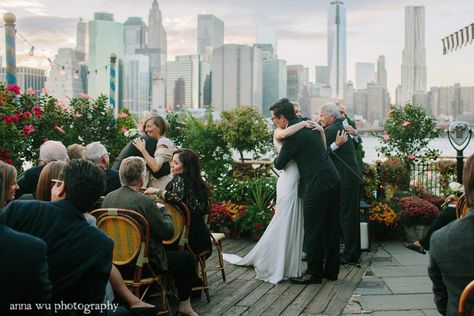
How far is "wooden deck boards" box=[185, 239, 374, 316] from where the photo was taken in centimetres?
466

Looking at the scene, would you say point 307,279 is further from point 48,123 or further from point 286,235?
point 48,123

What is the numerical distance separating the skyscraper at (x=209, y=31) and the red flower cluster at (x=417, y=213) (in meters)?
93.6

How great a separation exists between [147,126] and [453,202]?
9.56ft

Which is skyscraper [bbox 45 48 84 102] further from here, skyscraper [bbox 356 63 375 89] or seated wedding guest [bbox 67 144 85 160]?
skyscraper [bbox 356 63 375 89]

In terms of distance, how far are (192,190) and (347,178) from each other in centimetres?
215

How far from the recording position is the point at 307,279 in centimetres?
549

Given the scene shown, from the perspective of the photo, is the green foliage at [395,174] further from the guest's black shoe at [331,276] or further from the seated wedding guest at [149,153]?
the seated wedding guest at [149,153]

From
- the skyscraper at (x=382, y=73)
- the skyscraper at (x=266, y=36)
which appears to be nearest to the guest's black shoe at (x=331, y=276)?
the skyscraper at (x=382, y=73)

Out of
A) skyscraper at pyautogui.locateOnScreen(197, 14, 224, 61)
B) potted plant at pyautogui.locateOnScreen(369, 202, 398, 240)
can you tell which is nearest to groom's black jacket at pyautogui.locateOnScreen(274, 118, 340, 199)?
potted plant at pyautogui.locateOnScreen(369, 202, 398, 240)

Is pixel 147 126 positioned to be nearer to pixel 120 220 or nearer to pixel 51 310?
pixel 120 220

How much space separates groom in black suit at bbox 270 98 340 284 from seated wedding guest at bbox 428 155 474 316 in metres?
3.00

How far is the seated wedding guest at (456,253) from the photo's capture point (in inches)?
91.6

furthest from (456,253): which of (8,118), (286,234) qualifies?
(8,118)

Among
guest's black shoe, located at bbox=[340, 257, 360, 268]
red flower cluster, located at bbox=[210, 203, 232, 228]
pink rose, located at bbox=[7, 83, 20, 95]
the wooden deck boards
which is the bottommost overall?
the wooden deck boards
